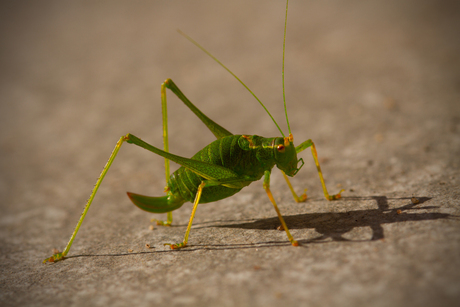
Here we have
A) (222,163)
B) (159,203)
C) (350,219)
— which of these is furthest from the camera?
(159,203)

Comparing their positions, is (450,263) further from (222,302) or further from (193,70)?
(193,70)

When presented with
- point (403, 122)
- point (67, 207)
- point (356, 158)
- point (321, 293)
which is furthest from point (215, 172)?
point (403, 122)

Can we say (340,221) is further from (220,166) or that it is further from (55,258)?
(55,258)

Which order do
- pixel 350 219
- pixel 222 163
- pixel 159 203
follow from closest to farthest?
pixel 350 219
pixel 222 163
pixel 159 203

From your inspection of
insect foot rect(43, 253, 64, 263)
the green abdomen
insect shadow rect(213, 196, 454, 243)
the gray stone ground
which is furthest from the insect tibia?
insect foot rect(43, 253, 64, 263)

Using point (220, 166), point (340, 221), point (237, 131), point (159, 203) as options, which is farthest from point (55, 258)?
point (237, 131)

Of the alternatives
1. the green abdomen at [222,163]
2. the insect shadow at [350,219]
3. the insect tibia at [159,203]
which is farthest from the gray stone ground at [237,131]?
the green abdomen at [222,163]

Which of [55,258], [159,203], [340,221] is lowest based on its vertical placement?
[55,258]

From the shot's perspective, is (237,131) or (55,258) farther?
(237,131)
